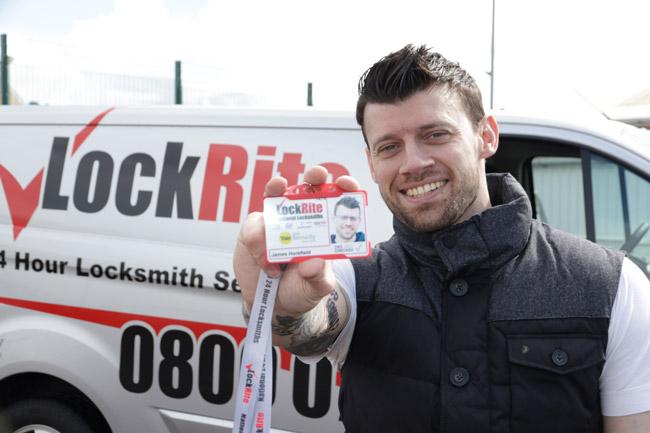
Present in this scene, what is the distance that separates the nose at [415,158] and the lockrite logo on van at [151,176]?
3.51 feet

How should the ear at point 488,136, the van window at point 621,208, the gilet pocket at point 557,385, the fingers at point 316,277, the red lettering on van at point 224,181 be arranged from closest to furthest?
the fingers at point 316,277
the gilet pocket at point 557,385
the ear at point 488,136
the van window at point 621,208
the red lettering on van at point 224,181

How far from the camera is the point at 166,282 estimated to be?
238cm

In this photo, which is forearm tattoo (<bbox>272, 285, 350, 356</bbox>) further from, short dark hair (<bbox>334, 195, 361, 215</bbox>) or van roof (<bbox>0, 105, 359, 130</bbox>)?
van roof (<bbox>0, 105, 359, 130</bbox>)

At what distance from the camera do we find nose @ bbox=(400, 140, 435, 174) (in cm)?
128

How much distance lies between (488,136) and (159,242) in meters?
1.50

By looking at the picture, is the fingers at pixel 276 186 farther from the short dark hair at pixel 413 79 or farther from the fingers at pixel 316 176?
the short dark hair at pixel 413 79

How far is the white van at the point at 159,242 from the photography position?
2.30m

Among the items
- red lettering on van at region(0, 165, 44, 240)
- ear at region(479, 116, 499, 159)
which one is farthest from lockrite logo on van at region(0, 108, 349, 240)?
ear at region(479, 116, 499, 159)

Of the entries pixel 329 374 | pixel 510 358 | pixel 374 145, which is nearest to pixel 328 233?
pixel 374 145

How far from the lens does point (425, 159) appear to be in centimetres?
129

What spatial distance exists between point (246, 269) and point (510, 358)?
0.57 metres

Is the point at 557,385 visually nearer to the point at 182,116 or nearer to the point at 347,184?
the point at 347,184

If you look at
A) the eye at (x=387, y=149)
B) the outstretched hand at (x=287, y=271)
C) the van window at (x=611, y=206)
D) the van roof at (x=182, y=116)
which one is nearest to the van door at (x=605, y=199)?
the van window at (x=611, y=206)

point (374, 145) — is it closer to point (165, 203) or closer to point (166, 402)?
point (165, 203)
